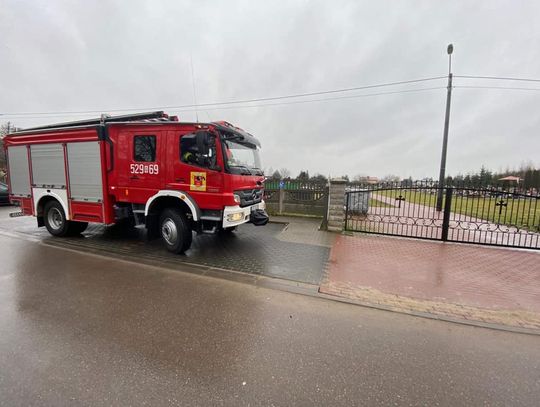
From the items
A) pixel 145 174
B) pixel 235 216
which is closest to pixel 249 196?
pixel 235 216

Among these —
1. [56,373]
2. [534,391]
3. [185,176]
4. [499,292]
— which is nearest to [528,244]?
[499,292]

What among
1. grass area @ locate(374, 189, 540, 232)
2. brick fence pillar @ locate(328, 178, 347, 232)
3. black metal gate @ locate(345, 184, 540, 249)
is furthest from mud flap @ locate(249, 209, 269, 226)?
grass area @ locate(374, 189, 540, 232)

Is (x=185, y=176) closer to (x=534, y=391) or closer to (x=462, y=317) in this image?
(x=462, y=317)

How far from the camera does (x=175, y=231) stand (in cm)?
553

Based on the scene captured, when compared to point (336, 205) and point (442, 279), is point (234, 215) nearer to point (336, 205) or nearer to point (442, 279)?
point (336, 205)

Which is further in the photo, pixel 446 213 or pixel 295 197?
pixel 295 197

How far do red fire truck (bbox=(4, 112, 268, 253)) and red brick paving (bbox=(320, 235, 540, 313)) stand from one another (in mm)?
2478

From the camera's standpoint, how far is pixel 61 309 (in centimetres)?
333

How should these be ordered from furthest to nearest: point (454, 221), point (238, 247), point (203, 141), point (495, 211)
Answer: point (495, 211) → point (454, 221) → point (238, 247) → point (203, 141)

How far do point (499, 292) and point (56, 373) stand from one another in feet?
19.6

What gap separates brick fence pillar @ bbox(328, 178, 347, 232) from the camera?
8.09 m

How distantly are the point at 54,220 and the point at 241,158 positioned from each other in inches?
223

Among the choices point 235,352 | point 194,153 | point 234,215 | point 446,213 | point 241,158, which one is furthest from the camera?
point 446,213

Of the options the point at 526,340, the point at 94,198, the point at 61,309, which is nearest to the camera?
the point at 526,340
